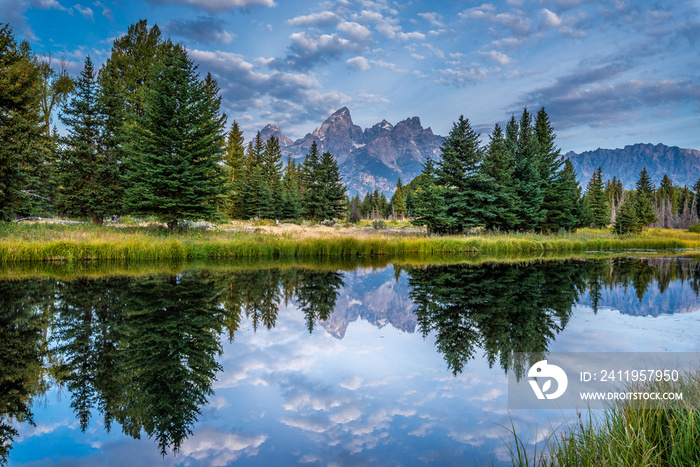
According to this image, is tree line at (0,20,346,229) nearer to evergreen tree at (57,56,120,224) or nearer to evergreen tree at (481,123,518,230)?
evergreen tree at (57,56,120,224)

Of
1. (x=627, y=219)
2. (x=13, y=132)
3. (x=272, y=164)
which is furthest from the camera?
(x=272, y=164)

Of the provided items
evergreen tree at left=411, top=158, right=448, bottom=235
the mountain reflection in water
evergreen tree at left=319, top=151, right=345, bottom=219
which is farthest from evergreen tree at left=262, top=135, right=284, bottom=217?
the mountain reflection in water

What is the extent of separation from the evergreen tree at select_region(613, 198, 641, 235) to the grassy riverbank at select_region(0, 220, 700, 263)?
57.0 ft

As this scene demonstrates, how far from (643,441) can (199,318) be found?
6846 mm

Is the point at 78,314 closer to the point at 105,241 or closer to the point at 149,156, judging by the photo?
the point at 105,241

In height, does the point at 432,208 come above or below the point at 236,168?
below

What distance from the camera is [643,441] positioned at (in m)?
2.28

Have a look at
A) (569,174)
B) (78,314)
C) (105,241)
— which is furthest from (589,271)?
(569,174)

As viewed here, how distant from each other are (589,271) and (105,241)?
72.8 feet

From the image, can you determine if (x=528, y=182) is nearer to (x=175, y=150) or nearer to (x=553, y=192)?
(x=553, y=192)

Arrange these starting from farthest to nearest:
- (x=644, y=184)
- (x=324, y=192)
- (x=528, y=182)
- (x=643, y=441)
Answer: (x=644, y=184) → (x=324, y=192) → (x=528, y=182) → (x=643, y=441)

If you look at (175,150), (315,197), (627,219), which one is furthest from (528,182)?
(175,150)

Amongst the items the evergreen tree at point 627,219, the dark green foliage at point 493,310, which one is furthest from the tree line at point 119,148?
the evergreen tree at point 627,219

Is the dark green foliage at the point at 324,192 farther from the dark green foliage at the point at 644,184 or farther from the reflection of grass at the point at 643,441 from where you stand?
the dark green foliage at the point at 644,184
